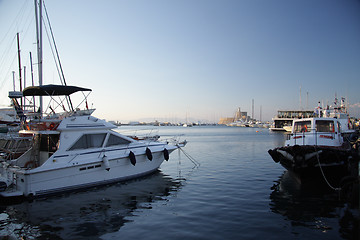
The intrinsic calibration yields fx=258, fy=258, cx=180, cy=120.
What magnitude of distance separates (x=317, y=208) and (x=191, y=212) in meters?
4.27

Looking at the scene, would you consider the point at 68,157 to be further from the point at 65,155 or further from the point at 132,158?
the point at 132,158

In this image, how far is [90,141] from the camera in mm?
12453

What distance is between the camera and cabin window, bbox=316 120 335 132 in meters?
13.7

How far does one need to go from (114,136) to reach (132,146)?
1122mm

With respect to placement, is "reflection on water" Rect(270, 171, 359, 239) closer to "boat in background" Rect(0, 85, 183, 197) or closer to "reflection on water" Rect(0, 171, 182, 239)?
"reflection on water" Rect(0, 171, 182, 239)

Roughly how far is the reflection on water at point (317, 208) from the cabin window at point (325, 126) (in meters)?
3.44

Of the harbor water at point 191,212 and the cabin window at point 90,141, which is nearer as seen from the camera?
the harbor water at point 191,212

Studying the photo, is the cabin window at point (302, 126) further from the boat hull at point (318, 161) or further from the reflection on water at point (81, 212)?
the reflection on water at point (81, 212)

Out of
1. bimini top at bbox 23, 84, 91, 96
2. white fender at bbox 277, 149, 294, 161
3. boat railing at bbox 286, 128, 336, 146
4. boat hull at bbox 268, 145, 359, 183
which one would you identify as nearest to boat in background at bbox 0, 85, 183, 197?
bimini top at bbox 23, 84, 91, 96

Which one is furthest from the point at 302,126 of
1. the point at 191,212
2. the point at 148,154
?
the point at 191,212

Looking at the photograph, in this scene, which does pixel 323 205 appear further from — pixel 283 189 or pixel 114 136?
pixel 114 136

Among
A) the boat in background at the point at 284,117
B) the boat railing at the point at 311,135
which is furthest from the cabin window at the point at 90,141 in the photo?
the boat in background at the point at 284,117

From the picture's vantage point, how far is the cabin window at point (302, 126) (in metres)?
14.1

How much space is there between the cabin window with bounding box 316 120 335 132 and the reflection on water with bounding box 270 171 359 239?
3.44m
